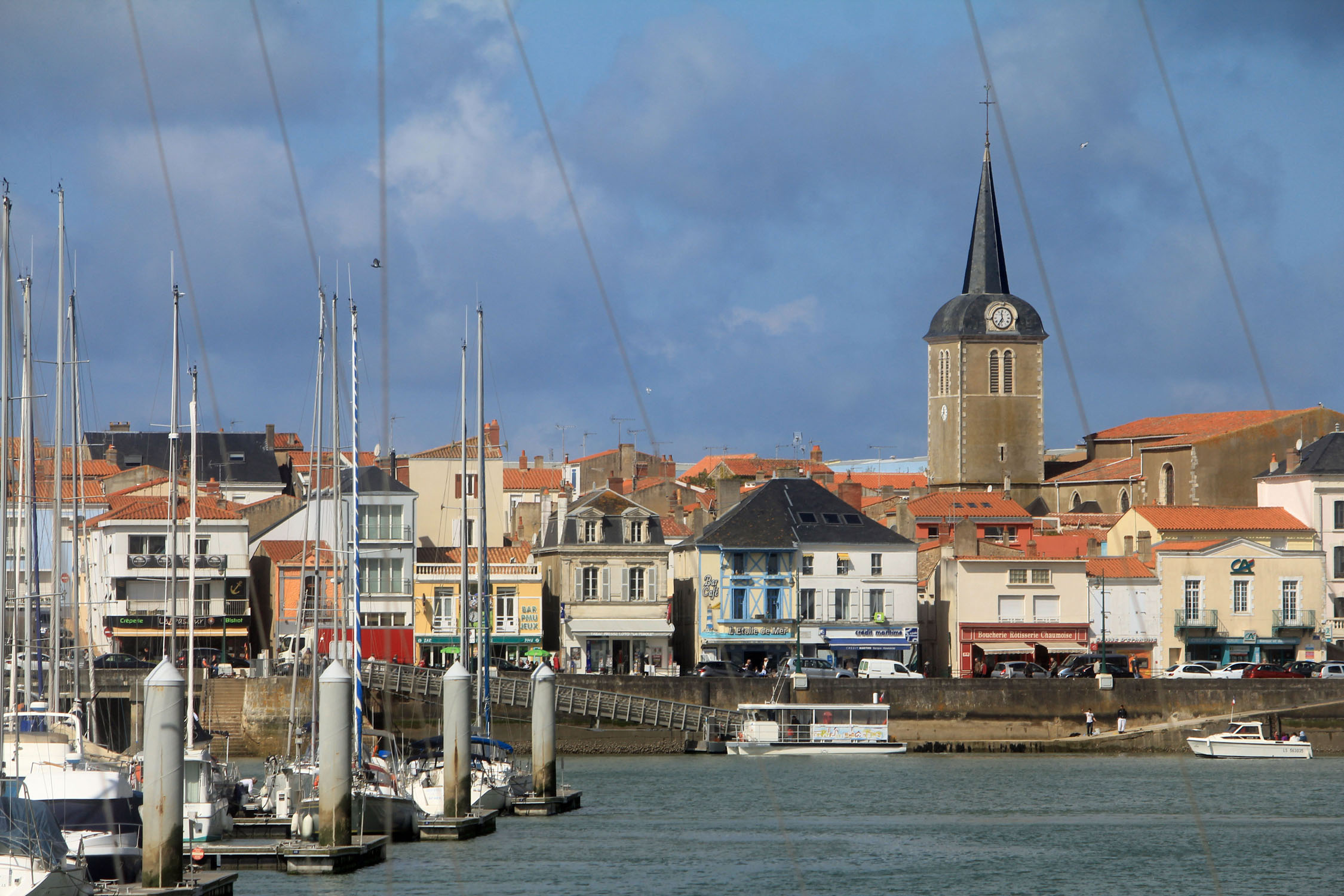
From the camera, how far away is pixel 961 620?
73500mm

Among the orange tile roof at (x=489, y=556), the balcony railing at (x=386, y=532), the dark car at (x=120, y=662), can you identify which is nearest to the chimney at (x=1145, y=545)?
the orange tile roof at (x=489, y=556)

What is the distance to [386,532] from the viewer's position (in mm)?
72500

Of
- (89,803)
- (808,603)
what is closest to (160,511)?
(808,603)

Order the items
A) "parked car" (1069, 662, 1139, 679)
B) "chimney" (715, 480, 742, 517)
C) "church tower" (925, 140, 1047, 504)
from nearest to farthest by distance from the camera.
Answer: "parked car" (1069, 662, 1139, 679)
"chimney" (715, 480, 742, 517)
"church tower" (925, 140, 1047, 504)

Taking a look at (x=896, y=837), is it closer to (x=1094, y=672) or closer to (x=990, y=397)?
(x=1094, y=672)

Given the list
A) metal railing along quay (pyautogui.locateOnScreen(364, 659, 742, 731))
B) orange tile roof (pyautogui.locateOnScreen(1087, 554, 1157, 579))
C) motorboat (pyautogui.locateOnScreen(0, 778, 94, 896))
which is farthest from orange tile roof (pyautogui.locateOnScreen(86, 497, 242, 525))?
motorboat (pyautogui.locateOnScreen(0, 778, 94, 896))

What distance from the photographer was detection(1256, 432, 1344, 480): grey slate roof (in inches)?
3105

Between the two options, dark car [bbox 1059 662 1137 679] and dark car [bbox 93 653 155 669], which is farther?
dark car [bbox 1059 662 1137 679]

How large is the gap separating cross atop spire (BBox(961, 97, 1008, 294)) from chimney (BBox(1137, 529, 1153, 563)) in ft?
136

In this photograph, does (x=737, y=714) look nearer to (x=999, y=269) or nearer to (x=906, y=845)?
(x=906, y=845)

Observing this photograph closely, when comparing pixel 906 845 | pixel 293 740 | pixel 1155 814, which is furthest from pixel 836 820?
pixel 293 740

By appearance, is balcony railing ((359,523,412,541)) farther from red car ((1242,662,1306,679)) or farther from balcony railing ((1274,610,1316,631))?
balcony railing ((1274,610,1316,631))

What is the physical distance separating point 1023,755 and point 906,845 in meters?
23.2

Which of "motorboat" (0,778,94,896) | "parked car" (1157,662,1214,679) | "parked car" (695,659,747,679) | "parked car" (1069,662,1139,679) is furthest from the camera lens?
"parked car" (1069,662,1139,679)
